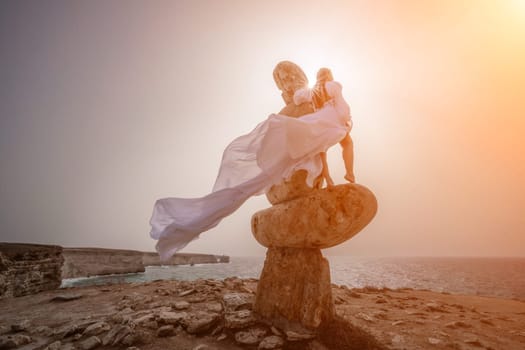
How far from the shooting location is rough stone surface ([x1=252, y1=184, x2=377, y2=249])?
3393 mm

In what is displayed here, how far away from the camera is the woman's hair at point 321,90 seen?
395cm

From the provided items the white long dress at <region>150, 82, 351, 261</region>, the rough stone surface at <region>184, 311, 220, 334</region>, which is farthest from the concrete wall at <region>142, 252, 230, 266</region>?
the white long dress at <region>150, 82, 351, 261</region>

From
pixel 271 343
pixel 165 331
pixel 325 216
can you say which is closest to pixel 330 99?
pixel 325 216

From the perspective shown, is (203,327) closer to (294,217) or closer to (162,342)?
(162,342)

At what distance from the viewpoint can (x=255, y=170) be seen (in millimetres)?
3531

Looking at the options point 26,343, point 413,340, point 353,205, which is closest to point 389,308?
point 413,340

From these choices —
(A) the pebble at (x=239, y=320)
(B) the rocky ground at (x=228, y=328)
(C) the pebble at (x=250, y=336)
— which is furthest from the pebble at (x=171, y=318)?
(C) the pebble at (x=250, y=336)

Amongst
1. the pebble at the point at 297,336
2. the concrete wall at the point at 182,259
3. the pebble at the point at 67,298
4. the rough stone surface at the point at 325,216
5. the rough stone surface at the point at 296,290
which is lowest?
the concrete wall at the point at 182,259

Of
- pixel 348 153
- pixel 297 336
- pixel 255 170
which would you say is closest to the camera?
pixel 297 336

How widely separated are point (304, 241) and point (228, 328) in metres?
1.68

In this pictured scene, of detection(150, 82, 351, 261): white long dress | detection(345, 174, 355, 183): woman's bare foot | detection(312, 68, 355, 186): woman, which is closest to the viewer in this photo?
detection(150, 82, 351, 261): white long dress

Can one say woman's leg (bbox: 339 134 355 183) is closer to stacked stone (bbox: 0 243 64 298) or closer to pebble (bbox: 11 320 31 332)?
pebble (bbox: 11 320 31 332)

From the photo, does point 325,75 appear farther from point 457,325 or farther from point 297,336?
point 457,325

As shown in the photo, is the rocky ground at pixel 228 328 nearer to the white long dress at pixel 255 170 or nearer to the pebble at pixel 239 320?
the pebble at pixel 239 320
